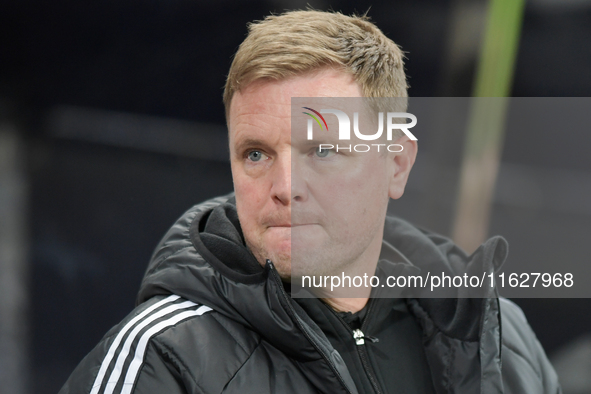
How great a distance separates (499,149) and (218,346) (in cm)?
181

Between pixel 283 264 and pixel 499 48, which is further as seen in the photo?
pixel 499 48

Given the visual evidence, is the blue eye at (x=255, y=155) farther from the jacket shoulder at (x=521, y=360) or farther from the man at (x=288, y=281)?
the jacket shoulder at (x=521, y=360)

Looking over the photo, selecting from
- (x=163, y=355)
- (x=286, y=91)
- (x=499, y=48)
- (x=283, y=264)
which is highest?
(x=499, y=48)

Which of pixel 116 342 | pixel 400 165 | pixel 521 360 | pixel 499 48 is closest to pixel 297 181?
pixel 400 165

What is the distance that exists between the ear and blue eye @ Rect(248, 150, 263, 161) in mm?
251

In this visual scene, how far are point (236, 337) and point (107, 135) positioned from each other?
1.11m

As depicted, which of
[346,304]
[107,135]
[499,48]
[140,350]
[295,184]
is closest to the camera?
[140,350]

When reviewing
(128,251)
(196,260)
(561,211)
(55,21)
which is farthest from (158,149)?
(561,211)

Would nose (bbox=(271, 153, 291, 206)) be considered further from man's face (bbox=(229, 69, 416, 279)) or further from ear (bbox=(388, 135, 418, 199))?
ear (bbox=(388, 135, 418, 199))

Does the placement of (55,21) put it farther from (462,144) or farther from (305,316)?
(462,144)

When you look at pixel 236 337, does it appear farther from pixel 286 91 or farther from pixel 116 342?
pixel 286 91

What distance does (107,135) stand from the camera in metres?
1.72

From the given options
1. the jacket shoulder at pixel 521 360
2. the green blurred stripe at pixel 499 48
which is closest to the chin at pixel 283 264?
the jacket shoulder at pixel 521 360

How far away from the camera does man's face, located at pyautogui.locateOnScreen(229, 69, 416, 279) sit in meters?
0.86
